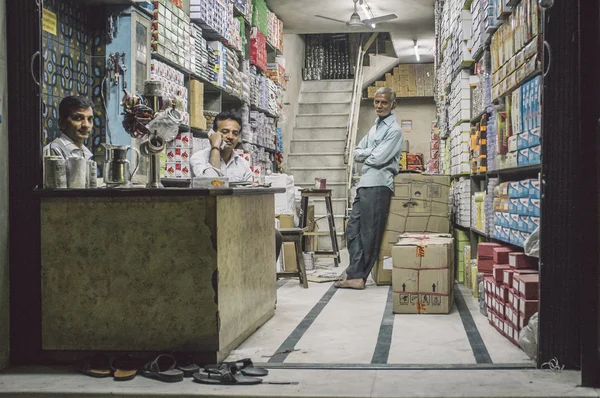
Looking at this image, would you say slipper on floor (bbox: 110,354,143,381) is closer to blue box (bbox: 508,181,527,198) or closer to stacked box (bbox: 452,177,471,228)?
blue box (bbox: 508,181,527,198)

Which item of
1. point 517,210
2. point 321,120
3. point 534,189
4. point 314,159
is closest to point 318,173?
point 314,159

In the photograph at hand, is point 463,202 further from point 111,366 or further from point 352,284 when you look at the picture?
point 111,366

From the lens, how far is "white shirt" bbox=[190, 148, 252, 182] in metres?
5.03

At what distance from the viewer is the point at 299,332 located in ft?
12.4

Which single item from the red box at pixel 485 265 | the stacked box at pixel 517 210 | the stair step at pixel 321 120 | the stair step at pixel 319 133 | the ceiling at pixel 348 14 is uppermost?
the ceiling at pixel 348 14

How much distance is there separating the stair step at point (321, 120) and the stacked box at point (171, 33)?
6882 mm

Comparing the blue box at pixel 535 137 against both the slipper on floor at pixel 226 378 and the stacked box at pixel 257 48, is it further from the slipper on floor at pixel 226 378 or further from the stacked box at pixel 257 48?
the stacked box at pixel 257 48

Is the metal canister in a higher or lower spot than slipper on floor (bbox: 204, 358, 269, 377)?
higher

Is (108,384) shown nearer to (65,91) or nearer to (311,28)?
(65,91)

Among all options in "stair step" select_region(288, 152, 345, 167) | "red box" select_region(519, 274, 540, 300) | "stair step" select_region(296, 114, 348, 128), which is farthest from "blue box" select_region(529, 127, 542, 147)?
"stair step" select_region(296, 114, 348, 128)

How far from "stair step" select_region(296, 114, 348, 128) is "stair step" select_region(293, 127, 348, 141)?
8.7 inches

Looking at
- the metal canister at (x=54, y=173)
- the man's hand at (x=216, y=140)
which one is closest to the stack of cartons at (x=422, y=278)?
the man's hand at (x=216, y=140)

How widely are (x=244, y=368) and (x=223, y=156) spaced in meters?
2.72

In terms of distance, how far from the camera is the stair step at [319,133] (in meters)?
12.4
